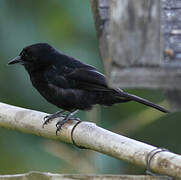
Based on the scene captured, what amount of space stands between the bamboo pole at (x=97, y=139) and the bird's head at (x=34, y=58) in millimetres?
1204

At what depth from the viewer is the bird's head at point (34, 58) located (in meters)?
6.65

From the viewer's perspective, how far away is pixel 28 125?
512 cm

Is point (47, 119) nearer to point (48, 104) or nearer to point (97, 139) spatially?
point (97, 139)

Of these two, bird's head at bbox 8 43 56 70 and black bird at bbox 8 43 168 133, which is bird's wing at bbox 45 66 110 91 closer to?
black bird at bbox 8 43 168 133

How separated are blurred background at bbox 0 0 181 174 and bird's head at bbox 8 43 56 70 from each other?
1.25 m

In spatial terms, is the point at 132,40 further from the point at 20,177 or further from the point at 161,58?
the point at 20,177

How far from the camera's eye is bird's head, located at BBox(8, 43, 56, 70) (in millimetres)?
6652

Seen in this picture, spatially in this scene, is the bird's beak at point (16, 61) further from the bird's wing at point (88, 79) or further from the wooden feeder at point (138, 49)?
the wooden feeder at point (138, 49)

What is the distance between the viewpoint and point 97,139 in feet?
14.5

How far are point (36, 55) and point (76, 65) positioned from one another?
19.1 inches

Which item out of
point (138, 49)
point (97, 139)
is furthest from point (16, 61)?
point (138, 49)

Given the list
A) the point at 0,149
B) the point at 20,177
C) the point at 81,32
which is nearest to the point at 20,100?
the point at 0,149

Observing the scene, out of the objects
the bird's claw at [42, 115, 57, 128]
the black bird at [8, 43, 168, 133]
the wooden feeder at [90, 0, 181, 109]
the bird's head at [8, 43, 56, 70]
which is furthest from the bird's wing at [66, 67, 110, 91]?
the wooden feeder at [90, 0, 181, 109]

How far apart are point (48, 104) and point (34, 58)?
1914mm
